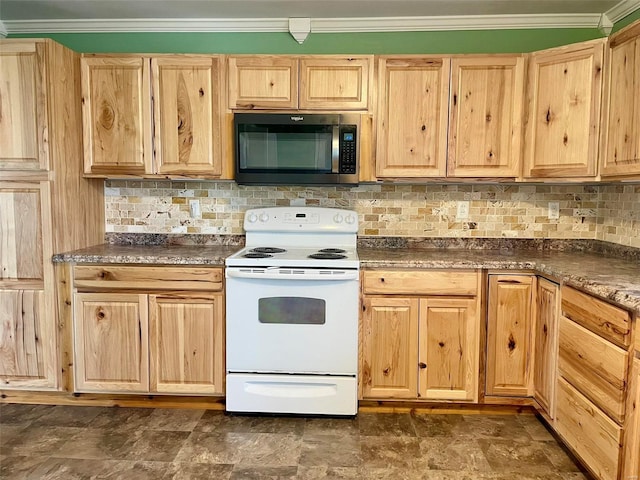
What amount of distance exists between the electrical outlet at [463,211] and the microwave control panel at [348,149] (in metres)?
0.81

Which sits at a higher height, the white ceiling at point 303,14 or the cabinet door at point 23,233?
the white ceiling at point 303,14

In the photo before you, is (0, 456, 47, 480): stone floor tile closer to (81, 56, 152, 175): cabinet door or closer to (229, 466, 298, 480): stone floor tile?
(229, 466, 298, 480): stone floor tile

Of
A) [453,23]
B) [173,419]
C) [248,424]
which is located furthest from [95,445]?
[453,23]

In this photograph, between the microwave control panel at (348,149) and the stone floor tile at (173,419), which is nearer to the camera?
the stone floor tile at (173,419)

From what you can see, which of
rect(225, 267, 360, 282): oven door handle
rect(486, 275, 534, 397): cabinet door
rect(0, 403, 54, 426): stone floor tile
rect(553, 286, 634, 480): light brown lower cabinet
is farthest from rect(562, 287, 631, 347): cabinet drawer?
rect(0, 403, 54, 426): stone floor tile

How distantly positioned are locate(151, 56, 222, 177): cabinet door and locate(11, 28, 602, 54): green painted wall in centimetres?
→ 37

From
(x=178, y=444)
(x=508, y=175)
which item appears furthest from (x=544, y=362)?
(x=178, y=444)

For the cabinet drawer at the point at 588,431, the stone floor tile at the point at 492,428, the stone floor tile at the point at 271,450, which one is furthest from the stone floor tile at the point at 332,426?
the cabinet drawer at the point at 588,431

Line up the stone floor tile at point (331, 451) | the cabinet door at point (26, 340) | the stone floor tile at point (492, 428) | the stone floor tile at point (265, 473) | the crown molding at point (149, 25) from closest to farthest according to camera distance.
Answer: the stone floor tile at point (265, 473)
the stone floor tile at point (331, 451)
the stone floor tile at point (492, 428)
the cabinet door at point (26, 340)
the crown molding at point (149, 25)

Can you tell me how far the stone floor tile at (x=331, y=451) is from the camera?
6.73 feet

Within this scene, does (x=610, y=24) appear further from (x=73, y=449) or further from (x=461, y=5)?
(x=73, y=449)

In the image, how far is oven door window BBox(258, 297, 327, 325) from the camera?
240cm

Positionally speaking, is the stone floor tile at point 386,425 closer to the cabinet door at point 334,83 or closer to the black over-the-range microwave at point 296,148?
the black over-the-range microwave at point 296,148

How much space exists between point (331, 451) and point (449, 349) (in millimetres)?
835
